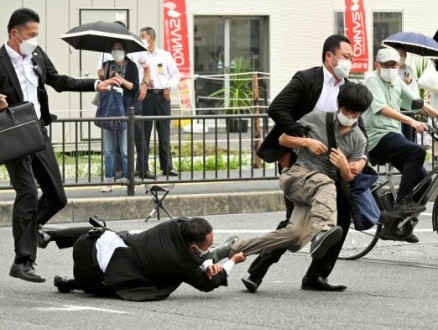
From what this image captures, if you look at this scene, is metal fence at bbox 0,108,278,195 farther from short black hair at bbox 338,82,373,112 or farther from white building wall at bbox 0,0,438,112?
white building wall at bbox 0,0,438,112

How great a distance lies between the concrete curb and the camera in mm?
16297

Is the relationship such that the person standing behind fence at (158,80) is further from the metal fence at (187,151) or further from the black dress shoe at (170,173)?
the black dress shoe at (170,173)

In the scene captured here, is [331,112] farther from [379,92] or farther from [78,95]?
[78,95]

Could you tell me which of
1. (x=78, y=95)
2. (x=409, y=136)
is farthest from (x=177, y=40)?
(x=409, y=136)

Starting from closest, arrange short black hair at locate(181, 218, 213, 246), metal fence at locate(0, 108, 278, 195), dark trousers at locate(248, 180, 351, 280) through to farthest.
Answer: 1. short black hair at locate(181, 218, 213, 246)
2. dark trousers at locate(248, 180, 351, 280)
3. metal fence at locate(0, 108, 278, 195)

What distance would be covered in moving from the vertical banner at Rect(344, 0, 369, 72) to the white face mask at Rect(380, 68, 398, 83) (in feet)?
46.0

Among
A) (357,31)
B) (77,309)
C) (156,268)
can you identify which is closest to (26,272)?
(77,309)

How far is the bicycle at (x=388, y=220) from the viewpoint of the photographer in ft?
42.0

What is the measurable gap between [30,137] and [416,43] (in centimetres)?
713

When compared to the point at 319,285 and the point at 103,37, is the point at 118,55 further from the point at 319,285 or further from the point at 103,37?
the point at 319,285

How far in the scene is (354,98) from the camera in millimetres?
10516

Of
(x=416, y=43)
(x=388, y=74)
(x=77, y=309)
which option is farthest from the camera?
(x=416, y=43)

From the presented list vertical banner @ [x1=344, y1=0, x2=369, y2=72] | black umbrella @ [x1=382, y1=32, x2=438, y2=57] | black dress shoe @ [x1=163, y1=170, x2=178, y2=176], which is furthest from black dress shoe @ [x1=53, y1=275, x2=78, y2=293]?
vertical banner @ [x1=344, y1=0, x2=369, y2=72]

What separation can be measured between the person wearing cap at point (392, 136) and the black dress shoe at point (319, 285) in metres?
1.91
